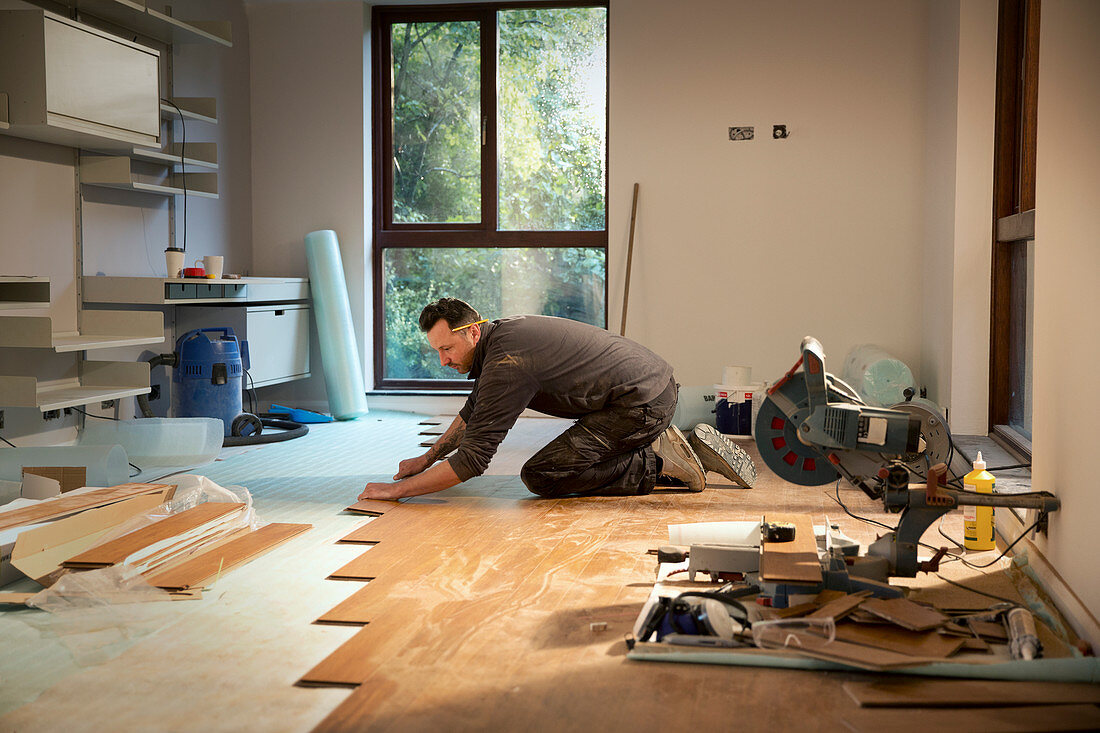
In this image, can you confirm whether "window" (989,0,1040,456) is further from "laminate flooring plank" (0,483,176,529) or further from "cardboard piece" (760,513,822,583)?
"laminate flooring plank" (0,483,176,529)

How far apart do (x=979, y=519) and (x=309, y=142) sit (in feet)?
17.6

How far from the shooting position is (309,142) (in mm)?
6965

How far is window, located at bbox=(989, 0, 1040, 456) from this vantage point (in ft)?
14.5

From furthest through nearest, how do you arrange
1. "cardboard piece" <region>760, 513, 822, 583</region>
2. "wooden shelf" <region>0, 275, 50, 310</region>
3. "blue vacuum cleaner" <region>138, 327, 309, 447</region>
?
"blue vacuum cleaner" <region>138, 327, 309, 447</region>
"wooden shelf" <region>0, 275, 50, 310</region>
"cardboard piece" <region>760, 513, 822, 583</region>

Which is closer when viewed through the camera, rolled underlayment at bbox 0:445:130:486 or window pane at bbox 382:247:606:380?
rolled underlayment at bbox 0:445:130:486

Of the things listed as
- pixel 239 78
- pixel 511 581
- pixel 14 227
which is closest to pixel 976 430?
pixel 511 581

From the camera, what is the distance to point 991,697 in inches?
75.6

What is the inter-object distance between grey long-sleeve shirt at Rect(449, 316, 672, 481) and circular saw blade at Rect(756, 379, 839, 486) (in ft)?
3.30

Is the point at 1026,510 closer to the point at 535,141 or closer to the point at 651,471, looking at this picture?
the point at 651,471

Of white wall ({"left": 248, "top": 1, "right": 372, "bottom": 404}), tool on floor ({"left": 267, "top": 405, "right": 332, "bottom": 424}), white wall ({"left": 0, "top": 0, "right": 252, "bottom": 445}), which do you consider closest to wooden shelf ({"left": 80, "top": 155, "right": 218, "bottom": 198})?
white wall ({"left": 0, "top": 0, "right": 252, "bottom": 445})

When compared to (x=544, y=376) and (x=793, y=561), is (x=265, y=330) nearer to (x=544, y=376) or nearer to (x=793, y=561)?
(x=544, y=376)

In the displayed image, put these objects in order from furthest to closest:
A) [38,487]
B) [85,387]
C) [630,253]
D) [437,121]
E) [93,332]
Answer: [437,121] → [630,253] → [93,332] → [85,387] → [38,487]

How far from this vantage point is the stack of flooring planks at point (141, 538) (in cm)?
281

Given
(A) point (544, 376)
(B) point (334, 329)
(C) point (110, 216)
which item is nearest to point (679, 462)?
(A) point (544, 376)
